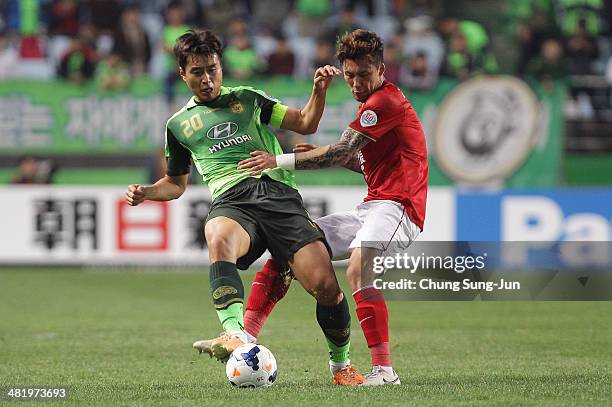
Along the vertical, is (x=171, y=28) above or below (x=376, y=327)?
above

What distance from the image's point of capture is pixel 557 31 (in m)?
18.2

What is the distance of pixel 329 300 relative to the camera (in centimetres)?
663

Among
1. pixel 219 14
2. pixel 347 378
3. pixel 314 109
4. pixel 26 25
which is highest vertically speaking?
pixel 219 14

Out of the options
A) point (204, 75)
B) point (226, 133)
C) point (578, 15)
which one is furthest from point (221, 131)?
point (578, 15)

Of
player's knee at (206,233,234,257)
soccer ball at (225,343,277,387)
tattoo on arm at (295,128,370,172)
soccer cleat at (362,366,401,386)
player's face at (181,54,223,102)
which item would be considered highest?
player's face at (181,54,223,102)

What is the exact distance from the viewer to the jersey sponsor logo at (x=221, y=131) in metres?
6.87

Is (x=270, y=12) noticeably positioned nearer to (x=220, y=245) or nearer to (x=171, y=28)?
(x=171, y=28)

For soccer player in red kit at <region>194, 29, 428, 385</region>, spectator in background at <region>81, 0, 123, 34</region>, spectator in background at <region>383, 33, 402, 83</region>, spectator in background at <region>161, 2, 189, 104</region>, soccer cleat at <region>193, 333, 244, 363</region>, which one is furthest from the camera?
spectator in background at <region>81, 0, 123, 34</region>

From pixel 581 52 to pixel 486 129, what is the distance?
8.17ft

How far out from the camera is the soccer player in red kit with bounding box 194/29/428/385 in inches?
Answer: 253

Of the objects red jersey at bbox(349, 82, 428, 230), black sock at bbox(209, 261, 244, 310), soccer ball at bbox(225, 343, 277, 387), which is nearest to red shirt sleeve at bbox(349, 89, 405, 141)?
red jersey at bbox(349, 82, 428, 230)

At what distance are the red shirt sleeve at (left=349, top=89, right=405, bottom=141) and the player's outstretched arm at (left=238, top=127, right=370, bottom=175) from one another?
4 cm

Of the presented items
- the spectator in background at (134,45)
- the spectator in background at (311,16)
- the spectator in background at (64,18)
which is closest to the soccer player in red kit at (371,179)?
the spectator in background at (134,45)

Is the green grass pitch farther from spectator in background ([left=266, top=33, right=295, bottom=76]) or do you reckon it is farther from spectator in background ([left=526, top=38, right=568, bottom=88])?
spectator in background ([left=526, top=38, right=568, bottom=88])
